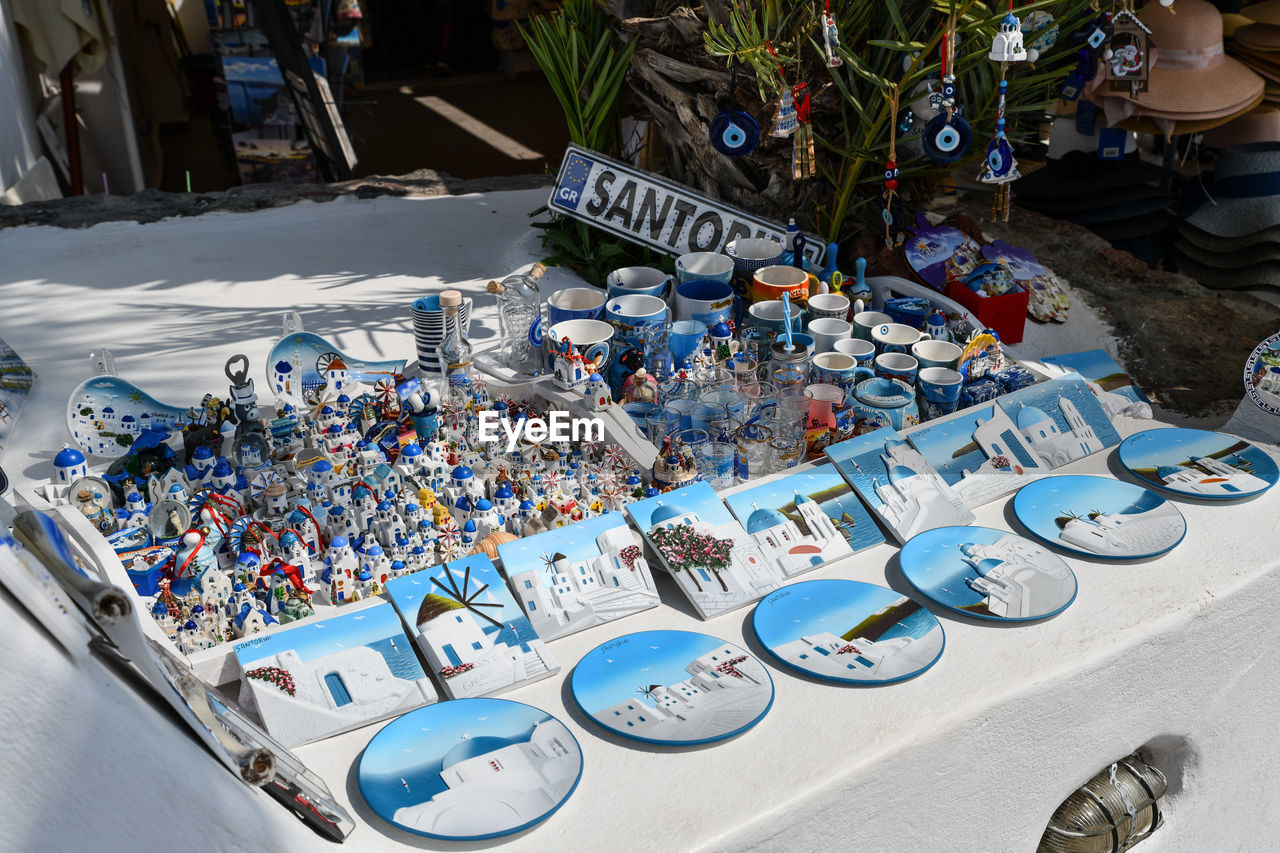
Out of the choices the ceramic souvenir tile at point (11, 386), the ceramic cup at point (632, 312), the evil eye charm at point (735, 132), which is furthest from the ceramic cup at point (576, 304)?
the ceramic souvenir tile at point (11, 386)

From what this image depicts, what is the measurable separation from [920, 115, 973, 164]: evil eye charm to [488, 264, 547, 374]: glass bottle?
122 centimetres

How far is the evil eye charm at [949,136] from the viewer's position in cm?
280

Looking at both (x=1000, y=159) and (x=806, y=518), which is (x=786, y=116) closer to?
(x=1000, y=159)

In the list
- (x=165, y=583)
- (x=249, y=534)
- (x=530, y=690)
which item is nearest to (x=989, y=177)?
(x=530, y=690)

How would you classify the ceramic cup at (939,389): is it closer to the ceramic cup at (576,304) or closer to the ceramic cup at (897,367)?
the ceramic cup at (897,367)

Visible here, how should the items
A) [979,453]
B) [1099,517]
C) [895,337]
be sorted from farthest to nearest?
1. [895,337]
2. [979,453]
3. [1099,517]

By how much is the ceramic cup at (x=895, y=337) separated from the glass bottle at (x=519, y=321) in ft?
3.03

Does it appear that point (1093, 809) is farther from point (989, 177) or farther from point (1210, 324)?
point (1210, 324)

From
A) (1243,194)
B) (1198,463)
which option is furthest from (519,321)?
(1243,194)

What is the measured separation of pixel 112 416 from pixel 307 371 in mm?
465

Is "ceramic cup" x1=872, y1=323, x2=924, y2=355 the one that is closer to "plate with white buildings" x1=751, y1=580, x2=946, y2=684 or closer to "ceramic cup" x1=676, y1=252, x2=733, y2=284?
"ceramic cup" x1=676, y1=252, x2=733, y2=284

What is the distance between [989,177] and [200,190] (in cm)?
520

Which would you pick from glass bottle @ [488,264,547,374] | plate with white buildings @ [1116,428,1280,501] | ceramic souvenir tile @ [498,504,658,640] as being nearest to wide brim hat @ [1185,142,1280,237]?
plate with white buildings @ [1116,428,1280,501]

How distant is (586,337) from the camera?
2666mm
